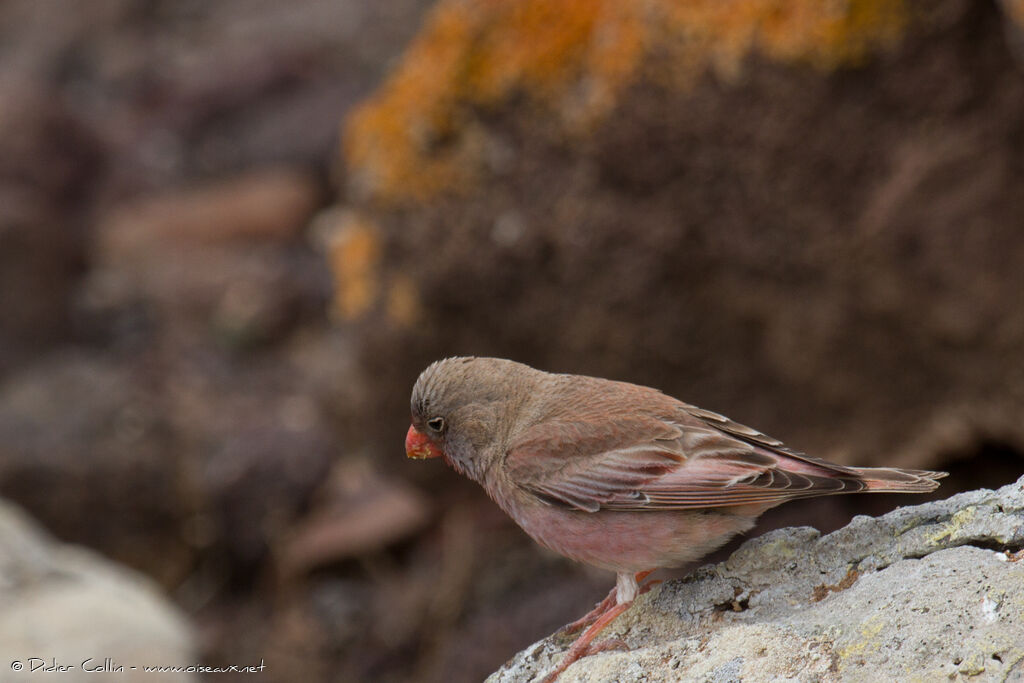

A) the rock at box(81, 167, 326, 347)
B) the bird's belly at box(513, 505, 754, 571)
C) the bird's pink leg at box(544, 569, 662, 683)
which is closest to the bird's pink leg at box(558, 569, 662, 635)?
the bird's pink leg at box(544, 569, 662, 683)

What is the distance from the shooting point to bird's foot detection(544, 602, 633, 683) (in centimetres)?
390

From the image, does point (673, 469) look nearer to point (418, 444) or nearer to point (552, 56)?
point (418, 444)

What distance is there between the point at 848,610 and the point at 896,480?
21.1 inches

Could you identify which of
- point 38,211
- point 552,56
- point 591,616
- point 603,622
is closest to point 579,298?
point 552,56

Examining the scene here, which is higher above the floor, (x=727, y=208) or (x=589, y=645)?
(x=727, y=208)

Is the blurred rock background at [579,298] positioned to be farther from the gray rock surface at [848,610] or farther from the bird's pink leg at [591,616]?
the gray rock surface at [848,610]

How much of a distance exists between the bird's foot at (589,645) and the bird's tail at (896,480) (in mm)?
990

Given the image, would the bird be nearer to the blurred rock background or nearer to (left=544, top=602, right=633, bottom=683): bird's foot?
(left=544, top=602, right=633, bottom=683): bird's foot

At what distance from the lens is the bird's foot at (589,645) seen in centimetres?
390

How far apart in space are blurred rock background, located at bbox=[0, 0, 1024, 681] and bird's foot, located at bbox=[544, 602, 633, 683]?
250 centimetres

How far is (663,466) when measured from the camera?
13.8 ft

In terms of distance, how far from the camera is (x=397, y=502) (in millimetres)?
9094

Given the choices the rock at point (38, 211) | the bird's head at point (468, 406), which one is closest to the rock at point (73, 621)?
the bird's head at point (468, 406)

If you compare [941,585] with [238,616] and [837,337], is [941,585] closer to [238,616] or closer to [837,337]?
[837,337]
